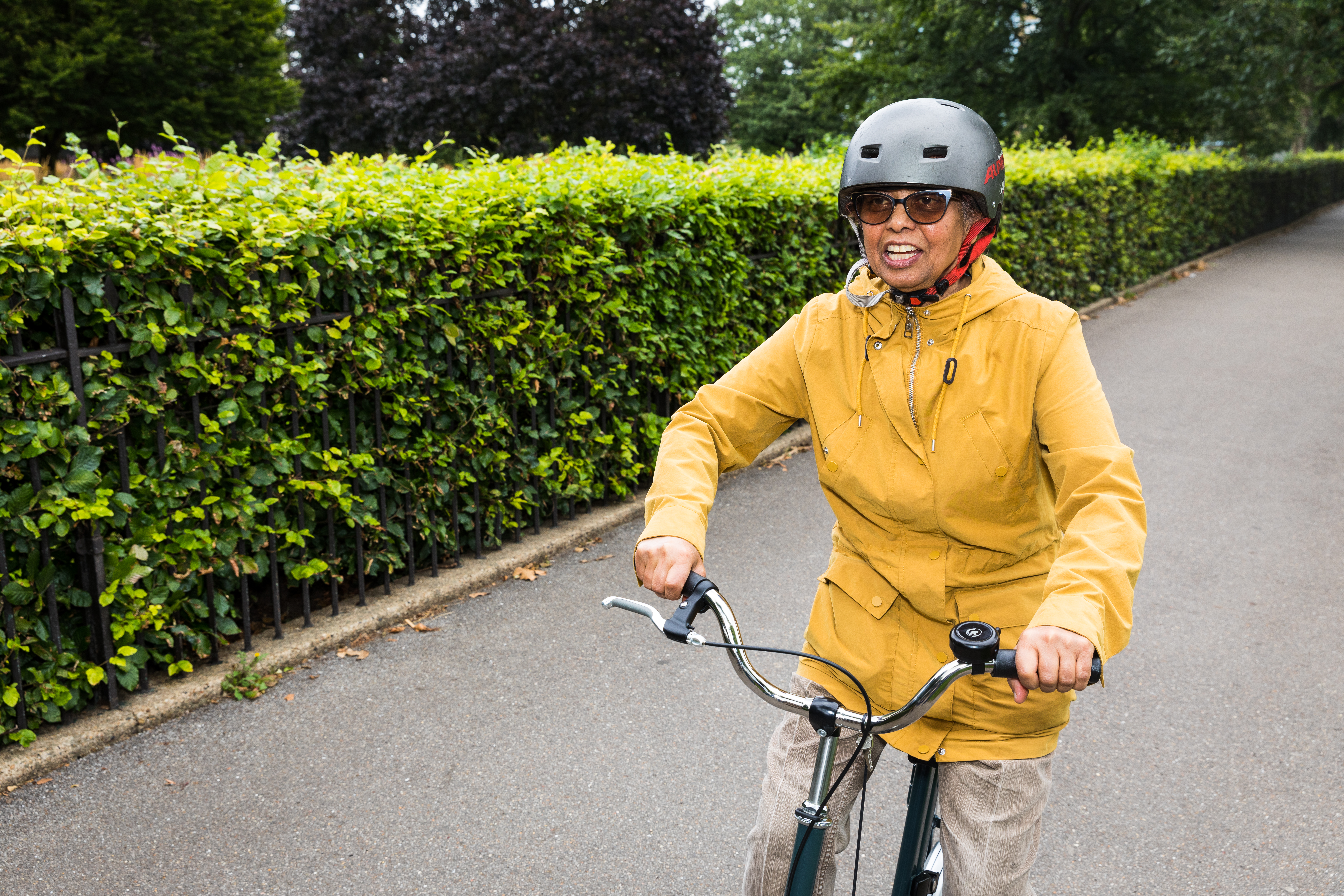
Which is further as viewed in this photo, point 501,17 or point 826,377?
point 501,17

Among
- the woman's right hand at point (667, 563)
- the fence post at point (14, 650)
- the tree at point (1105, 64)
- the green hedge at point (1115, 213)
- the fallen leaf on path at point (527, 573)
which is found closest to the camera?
the woman's right hand at point (667, 563)

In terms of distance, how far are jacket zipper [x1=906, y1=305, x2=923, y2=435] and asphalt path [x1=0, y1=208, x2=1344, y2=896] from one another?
72.2 inches

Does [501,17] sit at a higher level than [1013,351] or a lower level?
higher

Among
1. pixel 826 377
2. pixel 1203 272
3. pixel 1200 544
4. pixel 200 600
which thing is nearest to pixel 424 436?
pixel 200 600

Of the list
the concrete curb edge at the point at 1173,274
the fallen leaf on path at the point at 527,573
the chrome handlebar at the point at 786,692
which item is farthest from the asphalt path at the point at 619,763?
the concrete curb edge at the point at 1173,274

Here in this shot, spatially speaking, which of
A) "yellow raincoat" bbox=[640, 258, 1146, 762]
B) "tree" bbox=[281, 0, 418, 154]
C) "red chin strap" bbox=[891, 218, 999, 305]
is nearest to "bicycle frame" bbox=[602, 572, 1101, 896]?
"yellow raincoat" bbox=[640, 258, 1146, 762]

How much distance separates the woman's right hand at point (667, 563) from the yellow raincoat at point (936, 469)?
10cm

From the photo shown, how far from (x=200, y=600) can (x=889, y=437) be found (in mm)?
3304

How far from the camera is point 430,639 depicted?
514 centimetres

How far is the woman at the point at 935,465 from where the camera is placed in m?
2.16

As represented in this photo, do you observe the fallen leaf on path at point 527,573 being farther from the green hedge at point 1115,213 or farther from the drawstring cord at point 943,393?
the green hedge at point 1115,213

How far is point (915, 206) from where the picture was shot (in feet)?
7.33

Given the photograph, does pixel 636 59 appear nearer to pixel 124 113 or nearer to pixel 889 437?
pixel 124 113

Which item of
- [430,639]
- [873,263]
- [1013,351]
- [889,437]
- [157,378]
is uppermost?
[873,263]
